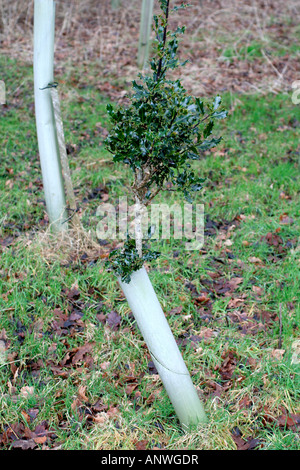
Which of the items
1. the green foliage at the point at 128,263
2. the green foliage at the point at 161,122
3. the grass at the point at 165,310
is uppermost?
the green foliage at the point at 161,122

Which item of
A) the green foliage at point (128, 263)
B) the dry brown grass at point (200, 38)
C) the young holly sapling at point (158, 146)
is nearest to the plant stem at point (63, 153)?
the young holly sapling at point (158, 146)

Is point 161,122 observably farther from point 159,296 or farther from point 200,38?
point 200,38

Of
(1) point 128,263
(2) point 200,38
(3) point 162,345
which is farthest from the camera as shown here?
(2) point 200,38

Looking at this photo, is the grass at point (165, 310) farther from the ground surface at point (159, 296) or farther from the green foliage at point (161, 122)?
the green foliage at point (161, 122)

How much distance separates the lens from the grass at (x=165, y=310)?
2482mm

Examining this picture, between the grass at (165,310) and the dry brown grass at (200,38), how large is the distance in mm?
2472

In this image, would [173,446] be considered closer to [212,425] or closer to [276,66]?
[212,425]

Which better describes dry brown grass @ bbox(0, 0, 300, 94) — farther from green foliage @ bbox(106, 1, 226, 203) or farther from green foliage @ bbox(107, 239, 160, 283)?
green foliage @ bbox(107, 239, 160, 283)

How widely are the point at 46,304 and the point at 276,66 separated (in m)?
6.10

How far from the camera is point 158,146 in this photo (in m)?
1.95

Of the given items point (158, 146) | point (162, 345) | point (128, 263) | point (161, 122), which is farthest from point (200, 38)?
point (162, 345)

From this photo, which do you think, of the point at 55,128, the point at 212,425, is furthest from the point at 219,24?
the point at 212,425

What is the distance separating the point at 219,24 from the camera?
887cm

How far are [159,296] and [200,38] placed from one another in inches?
266
